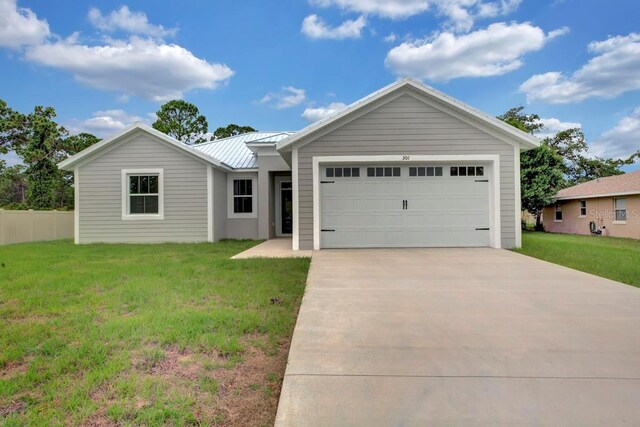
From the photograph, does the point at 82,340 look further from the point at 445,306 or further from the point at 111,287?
the point at 445,306

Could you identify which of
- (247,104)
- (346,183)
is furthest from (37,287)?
(247,104)

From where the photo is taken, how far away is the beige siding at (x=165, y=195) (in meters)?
13.1

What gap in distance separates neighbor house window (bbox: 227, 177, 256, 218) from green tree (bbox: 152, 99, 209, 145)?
18.7m

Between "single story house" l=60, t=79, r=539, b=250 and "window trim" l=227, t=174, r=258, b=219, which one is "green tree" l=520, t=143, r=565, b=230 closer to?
"single story house" l=60, t=79, r=539, b=250

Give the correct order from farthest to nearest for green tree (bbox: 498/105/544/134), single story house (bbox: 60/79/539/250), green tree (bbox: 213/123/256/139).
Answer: green tree (bbox: 213/123/256/139) → green tree (bbox: 498/105/544/134) → single story house (bbox: 60/79/539/250)

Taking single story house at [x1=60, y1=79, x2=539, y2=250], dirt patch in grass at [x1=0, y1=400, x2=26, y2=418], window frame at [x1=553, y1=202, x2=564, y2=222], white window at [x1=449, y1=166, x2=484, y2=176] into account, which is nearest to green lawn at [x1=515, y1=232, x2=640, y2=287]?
single story house at [x1=60, y1=79, x2=539, y2=250]

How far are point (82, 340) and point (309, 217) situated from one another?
6880 mm

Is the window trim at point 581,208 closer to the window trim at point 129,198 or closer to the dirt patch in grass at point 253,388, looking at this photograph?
the window trim at point 129,198

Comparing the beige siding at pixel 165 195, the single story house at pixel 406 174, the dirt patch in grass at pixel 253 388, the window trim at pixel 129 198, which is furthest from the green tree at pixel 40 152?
the dirt patch in grass at pixel 253 388

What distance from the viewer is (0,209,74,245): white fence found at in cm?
1398

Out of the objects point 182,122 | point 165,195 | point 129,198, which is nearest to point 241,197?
point 165,195

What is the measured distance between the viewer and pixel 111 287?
5910mm

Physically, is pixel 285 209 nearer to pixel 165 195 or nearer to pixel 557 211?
pixel 165 195

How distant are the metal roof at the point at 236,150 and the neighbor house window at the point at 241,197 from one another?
0.59m
